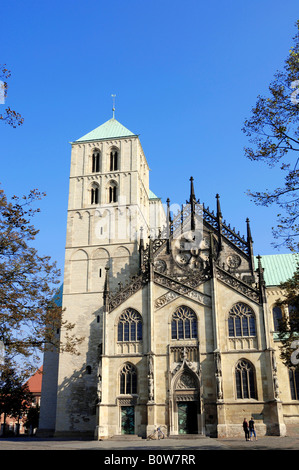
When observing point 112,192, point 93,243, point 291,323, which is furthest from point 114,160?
point 291,323

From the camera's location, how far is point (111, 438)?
32594mm

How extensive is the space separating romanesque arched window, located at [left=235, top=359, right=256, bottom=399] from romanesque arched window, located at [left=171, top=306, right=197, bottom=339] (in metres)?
3.96

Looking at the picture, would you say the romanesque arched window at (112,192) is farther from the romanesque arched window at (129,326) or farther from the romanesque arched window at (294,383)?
the romanesque arched window at (294,383)

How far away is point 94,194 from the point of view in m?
47.2

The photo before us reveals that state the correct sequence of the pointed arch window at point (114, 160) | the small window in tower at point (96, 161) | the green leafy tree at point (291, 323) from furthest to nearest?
1. the small window in tower at point (96, 161)
2. the pointed arch window at point (114, 160)
3. the green leafy tree at point (291, 323)

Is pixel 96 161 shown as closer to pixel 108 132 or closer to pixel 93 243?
pixel 108 132

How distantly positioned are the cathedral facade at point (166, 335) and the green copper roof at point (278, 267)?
5.37 feet

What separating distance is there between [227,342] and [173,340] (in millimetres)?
3999

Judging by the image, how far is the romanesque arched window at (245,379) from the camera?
3241 centimetres

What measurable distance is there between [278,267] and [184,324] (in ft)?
49.2

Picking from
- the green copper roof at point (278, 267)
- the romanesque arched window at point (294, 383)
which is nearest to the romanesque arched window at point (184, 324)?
the romanesque arched window at point (294, 383)

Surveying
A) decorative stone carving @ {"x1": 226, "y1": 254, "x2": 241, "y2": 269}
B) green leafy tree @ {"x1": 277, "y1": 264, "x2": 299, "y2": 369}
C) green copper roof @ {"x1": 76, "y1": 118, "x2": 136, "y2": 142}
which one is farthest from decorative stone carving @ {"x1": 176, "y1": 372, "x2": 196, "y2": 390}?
green copper roof @ {"x1": 76, "y1": 118, "x2": 136, "y2": 142}

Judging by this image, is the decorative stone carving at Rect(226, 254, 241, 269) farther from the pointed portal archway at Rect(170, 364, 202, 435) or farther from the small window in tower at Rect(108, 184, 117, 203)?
the small window in tower at Rect(108, 184, 117, 203)
